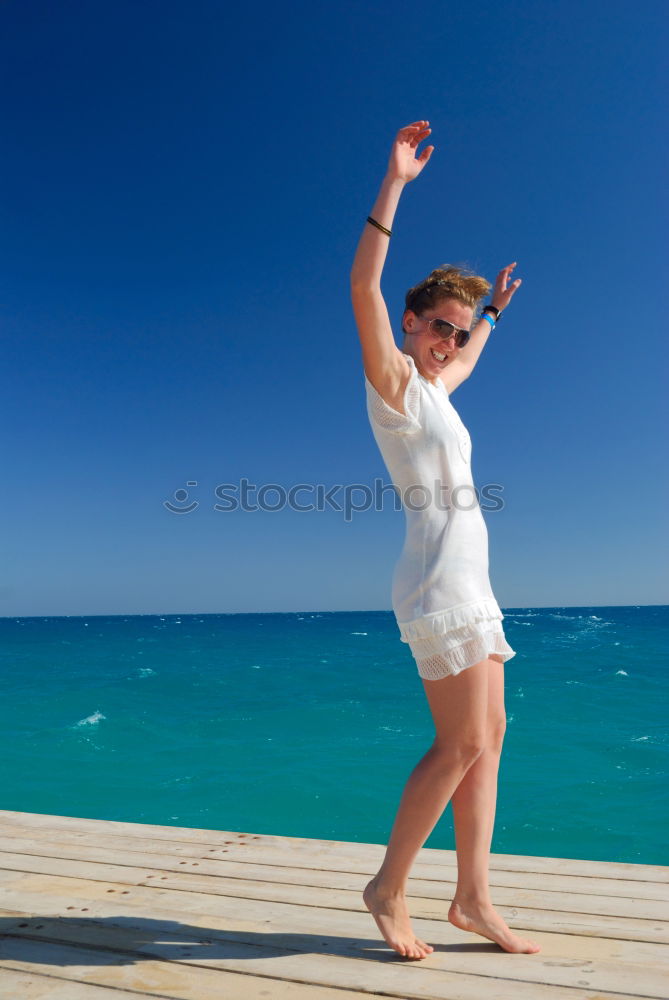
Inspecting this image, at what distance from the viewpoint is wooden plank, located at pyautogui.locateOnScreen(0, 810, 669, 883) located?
9.20 feet

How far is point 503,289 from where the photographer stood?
3.03 meters

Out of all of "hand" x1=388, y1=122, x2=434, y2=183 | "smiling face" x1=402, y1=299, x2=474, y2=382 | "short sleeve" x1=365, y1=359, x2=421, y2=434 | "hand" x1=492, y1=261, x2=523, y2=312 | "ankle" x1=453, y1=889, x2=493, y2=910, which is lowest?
"ankle" x1=453, y1=889, x2=493, y2=910

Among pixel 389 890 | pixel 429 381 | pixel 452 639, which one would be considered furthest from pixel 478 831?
pixel 429 381

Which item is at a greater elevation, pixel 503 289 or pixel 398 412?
pixel 503 289

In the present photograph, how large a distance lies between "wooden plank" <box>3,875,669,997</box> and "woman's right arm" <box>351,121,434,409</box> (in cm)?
167

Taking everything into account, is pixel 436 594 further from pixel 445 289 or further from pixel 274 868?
pixel 274 868

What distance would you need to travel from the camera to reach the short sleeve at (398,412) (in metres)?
2.10

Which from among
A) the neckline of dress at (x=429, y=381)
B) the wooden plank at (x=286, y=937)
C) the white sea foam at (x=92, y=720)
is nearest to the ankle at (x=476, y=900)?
the wooden plank at (x=286, y=937)

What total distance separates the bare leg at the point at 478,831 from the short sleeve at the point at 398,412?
0.78 m

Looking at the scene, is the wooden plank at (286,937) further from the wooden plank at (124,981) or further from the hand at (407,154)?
the hand at (407,154)

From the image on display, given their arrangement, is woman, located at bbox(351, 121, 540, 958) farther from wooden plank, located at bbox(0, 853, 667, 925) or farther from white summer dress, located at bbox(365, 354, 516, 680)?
wooden plank, located at bbox(0, 853, 667, 925)

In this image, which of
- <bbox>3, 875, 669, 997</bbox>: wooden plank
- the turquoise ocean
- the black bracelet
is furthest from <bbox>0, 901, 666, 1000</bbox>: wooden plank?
the turquoise ocean

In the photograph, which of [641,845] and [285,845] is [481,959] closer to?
[285,845]

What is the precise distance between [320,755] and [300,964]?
10408 mm
